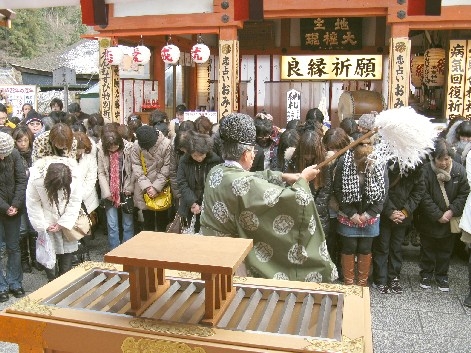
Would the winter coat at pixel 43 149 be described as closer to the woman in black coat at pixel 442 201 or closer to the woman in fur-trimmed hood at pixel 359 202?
the woman in fur-trimmed hood at pixel 359 202

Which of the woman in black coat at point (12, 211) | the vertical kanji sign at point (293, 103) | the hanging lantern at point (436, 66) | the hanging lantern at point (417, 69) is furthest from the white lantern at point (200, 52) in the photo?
the woman in black coat at point (12, 211)

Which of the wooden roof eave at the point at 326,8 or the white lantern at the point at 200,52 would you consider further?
the white lantern at the point at 200,52

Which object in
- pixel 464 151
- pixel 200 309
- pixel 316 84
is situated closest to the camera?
pixel 200 309

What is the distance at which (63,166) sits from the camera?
574cm

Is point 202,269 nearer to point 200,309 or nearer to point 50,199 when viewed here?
point 200,309

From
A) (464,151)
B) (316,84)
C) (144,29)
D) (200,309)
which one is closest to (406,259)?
(464,151)

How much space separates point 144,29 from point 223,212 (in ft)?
32.3

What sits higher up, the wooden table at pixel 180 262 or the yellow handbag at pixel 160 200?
the wooden table at pixel 180 262

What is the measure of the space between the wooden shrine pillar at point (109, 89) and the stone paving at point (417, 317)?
6361 mm

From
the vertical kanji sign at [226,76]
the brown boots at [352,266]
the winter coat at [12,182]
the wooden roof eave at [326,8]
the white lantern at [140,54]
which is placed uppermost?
the wooden roof eave at [326,8]

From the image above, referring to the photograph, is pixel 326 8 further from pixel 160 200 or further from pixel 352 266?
pixel 352 266

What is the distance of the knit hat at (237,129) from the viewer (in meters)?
3.64

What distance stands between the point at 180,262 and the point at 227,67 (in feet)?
31.7

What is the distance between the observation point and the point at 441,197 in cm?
652
